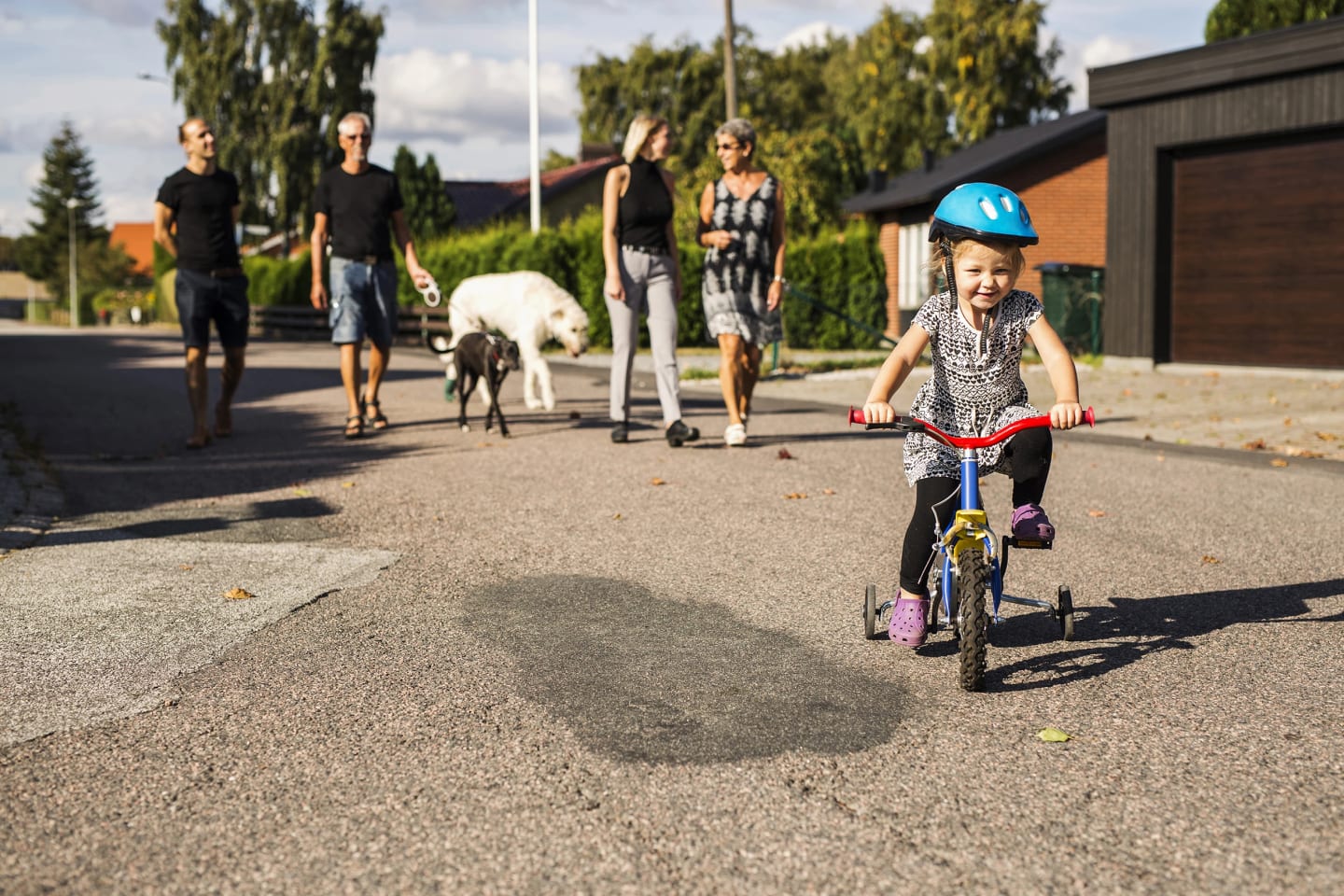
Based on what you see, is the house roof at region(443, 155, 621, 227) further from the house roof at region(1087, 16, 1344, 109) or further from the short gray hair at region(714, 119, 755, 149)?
the short gray hair at region(714, 119, 755, 149)

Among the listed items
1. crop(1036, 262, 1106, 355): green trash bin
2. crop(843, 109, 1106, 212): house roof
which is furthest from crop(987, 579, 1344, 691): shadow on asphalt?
crop(843, 109, 1106, 212): house roof

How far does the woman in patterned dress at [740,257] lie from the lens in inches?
370

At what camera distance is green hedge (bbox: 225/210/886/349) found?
2819 centimetres

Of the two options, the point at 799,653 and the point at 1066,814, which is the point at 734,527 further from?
the point at 1066,814

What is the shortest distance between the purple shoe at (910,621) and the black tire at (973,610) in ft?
1.42

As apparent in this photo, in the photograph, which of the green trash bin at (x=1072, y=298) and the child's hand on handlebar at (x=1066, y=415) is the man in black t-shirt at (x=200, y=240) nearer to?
the child's hand on handlebar at (x=1066, y=415)

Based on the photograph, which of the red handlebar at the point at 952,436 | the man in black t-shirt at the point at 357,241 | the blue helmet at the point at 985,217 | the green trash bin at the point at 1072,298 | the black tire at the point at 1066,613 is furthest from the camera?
the green trash bin at the point at 1072,298

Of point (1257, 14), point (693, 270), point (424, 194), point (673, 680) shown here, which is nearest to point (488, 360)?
point (673, 680)

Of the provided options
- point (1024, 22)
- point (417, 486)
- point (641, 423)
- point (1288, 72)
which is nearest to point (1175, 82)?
point (1288, 72)

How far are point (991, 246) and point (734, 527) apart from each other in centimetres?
281

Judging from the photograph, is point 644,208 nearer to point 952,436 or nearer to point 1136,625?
point 1136,625

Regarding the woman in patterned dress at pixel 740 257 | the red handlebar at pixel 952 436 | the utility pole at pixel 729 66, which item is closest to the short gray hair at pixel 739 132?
the woman in patterned dress at pixel 740 257

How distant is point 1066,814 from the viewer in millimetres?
3006

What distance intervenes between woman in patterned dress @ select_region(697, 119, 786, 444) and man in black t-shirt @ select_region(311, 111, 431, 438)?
2.21 m
